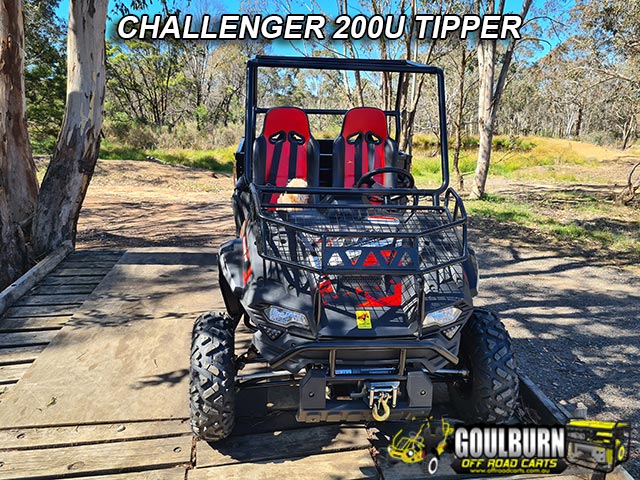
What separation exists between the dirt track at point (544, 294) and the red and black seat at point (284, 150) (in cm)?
236

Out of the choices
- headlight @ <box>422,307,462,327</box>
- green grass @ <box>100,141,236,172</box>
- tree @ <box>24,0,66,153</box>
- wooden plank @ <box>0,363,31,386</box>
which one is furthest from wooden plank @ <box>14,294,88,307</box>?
tree @ <box>24,0,66,153</box>

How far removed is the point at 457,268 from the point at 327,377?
0.96 metres

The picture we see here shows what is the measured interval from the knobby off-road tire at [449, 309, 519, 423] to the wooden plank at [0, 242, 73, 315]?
148 inches

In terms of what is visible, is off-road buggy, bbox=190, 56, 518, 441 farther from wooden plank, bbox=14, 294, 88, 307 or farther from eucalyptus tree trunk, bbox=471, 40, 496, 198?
eucalyptus tree trunk, bbox=471, 40, 496, 198

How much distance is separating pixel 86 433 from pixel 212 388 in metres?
0.84

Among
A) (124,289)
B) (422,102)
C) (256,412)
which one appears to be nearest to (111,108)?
(422,102)

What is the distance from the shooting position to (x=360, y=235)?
2430 millimetres

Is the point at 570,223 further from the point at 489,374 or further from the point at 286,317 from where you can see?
the point at 286,317

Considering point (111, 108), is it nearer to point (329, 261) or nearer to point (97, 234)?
point (97, 234)

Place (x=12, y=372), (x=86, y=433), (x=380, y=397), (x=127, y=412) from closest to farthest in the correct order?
1. (x=380, y=397)
2. (x=86, y=433)
3. (x=127, y=412)
4. (x=12, y=372)

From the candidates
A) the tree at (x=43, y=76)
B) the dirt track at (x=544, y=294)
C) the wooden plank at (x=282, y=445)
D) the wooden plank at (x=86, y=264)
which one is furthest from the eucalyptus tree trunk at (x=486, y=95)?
the tree at (x=43, y=76)

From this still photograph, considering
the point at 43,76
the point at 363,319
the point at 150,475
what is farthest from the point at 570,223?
the point at 43,76

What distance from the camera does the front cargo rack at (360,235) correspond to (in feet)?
8.02

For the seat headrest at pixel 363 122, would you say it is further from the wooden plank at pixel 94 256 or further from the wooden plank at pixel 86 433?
the wooden plank at pixel 94 256
